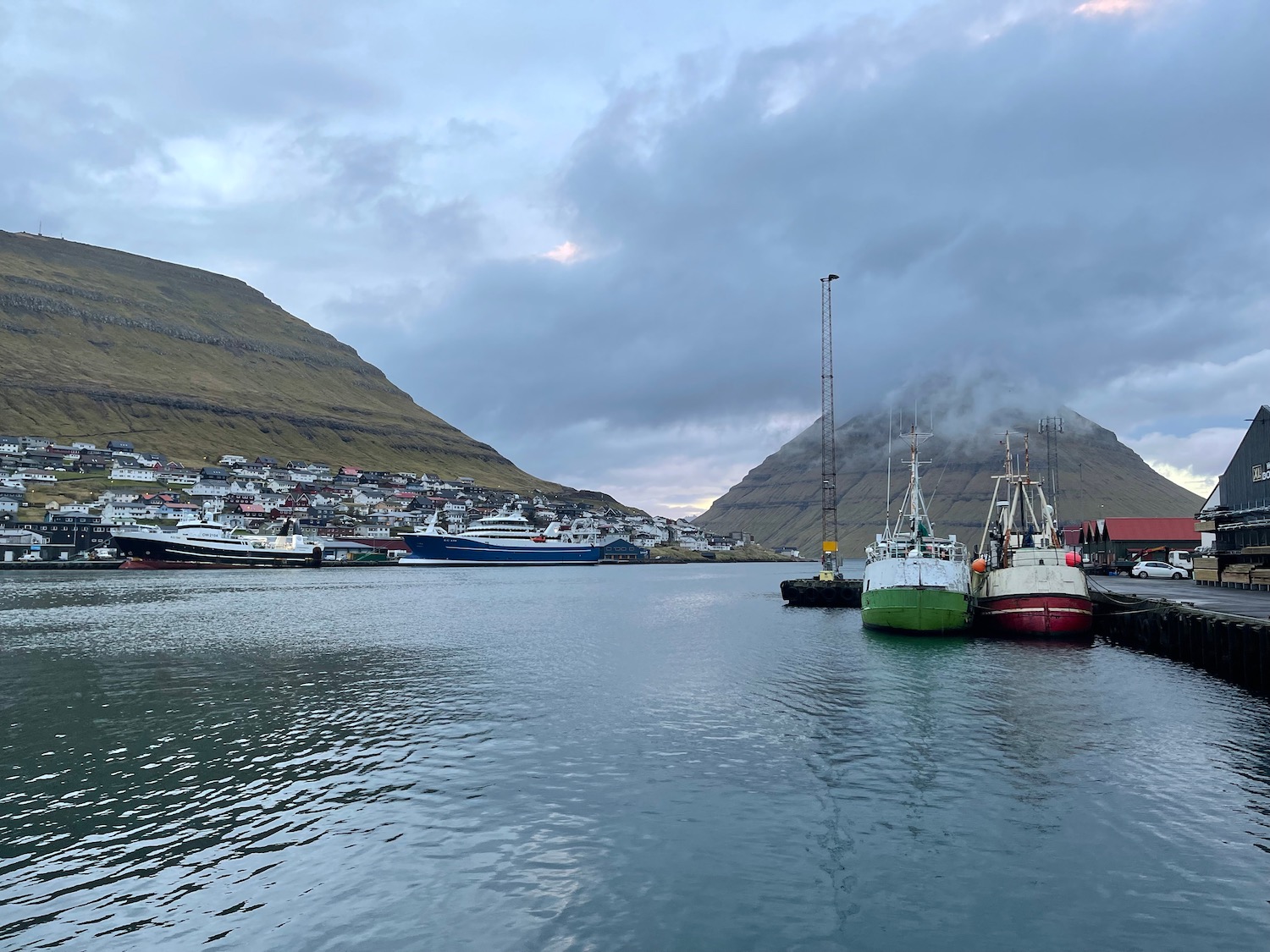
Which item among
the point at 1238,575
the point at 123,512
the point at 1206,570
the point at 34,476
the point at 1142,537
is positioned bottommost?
the point at 1238,575

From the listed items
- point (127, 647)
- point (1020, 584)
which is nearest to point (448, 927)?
point (127, 647)

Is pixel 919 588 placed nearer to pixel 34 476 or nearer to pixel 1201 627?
pixel 1201 627

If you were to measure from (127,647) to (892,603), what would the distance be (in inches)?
1728

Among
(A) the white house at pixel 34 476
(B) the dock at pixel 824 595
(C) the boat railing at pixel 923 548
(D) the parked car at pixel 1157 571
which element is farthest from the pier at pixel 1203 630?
(A) the white house at pixel 34 476

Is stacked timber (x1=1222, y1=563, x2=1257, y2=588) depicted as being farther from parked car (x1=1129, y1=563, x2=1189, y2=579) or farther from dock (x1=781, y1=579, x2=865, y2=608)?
dock (x1=781, y1=579, x2=865, y2=608)

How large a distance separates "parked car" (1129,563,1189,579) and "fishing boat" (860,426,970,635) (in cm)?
5123

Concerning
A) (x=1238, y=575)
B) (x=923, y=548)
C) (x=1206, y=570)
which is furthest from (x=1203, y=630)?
(x=1206, y=570)

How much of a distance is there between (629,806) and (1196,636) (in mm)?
32821

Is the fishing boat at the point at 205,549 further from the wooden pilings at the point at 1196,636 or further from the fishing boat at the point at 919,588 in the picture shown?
the wooden pilings at the point at 1196,636

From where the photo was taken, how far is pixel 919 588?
47094 mm

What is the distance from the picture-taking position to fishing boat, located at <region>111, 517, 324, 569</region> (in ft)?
438

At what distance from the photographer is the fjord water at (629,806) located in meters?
11.6

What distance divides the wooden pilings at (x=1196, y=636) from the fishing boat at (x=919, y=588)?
8.92 metres

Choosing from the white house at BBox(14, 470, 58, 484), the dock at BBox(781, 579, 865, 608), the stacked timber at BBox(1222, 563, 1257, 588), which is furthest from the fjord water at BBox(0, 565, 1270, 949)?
the white house at BBox(14, 470, 58, 484)
